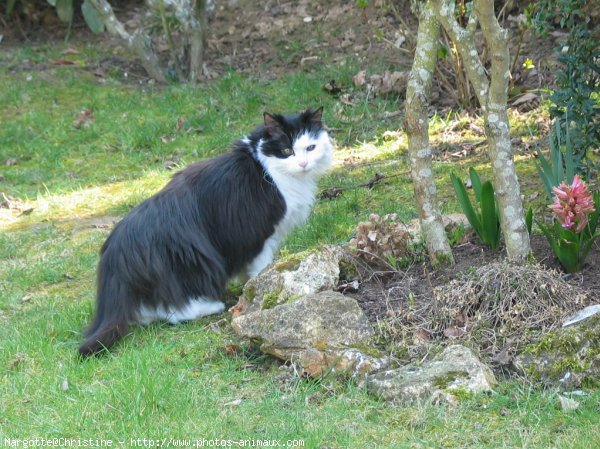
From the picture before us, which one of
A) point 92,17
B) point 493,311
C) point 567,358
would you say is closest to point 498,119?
point 493,311

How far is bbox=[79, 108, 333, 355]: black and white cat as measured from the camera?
16.1 ft

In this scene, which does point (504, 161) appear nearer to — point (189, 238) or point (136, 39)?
point (189, 238)

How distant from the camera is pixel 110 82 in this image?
10312 millimetres

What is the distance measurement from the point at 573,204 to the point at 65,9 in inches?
347

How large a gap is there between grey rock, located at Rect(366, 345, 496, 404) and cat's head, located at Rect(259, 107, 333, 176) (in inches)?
71.0

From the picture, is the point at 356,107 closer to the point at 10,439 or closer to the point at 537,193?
the point at 537,193

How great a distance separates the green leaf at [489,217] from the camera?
15.1 feet

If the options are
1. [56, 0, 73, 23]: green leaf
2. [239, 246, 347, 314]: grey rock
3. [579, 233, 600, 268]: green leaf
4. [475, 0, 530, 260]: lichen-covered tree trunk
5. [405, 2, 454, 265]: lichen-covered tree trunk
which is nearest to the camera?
[475, 0, 530, 260]: lichen-covered tree trunk

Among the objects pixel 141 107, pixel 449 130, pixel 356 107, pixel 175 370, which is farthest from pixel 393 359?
pixel 141 107

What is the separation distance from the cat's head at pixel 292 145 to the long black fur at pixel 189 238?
0.27 feet

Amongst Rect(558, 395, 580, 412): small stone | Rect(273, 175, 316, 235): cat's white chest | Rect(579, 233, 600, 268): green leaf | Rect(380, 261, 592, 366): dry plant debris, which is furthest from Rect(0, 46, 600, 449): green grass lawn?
Rect(579, 233, 600, 268): green leaf

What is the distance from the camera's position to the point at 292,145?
5.29m

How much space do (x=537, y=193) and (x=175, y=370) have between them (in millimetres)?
3200

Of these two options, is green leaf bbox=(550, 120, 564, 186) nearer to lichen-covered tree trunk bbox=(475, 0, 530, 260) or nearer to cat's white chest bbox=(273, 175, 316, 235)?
lichen-covered tree trunk bbox=(475, 0, 530, 260)
